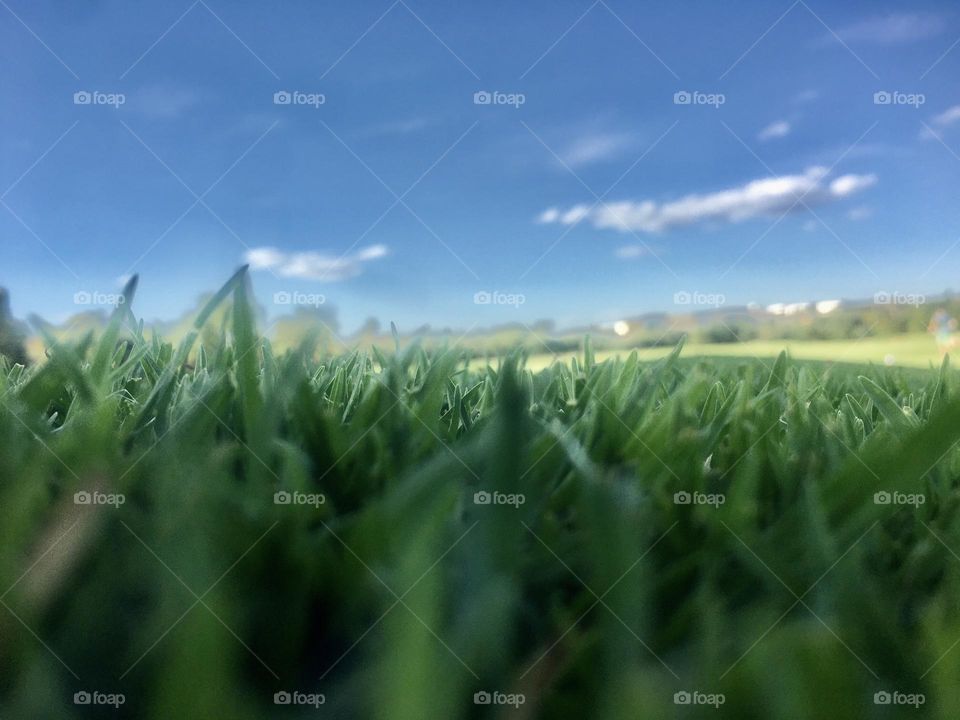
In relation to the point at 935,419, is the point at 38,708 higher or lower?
lower

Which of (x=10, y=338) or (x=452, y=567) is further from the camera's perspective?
(x=10, y=338)

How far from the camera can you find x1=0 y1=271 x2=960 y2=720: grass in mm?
335

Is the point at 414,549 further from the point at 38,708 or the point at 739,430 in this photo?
the point at 739,430

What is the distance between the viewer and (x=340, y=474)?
642 millimetres

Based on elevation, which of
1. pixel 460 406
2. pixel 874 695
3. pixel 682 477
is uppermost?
pixel 460 406

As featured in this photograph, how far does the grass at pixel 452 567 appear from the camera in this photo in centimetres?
33

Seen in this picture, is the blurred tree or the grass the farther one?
the blurred tree

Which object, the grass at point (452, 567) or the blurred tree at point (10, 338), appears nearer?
the grass at point (452, 567)

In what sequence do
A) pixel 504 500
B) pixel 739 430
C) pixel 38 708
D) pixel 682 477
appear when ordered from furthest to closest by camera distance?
pixel 739 430
pixel 682 477
pixel 504 500
pixel 38 708

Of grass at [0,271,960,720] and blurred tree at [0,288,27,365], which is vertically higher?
blurred tree at [0,288,27,365]

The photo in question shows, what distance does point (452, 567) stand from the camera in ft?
1.43

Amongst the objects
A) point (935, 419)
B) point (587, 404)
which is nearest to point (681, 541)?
point (935, 419)

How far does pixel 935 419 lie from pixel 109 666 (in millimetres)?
580

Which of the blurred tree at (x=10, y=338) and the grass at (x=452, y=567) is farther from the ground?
the blurred tree at (x=10, y=338)
